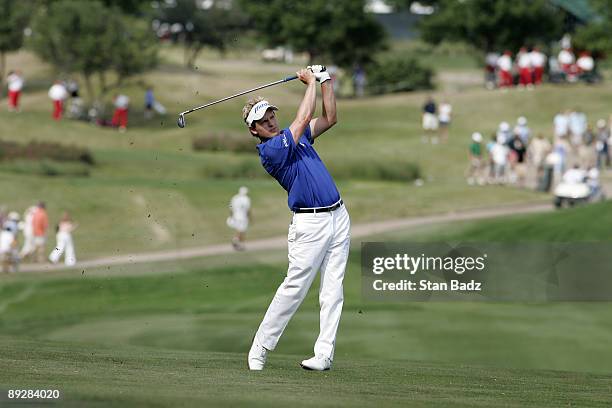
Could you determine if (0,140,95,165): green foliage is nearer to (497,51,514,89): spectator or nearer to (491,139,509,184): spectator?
(491,139,509,184): spectator

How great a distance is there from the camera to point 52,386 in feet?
29.7

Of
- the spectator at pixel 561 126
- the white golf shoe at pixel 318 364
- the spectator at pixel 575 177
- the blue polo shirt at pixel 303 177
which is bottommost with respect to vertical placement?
the spectator at pixel 575 177

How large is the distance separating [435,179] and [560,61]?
19.4 m

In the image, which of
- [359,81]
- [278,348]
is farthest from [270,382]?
[359,81]

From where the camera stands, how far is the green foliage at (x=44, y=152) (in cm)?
4600

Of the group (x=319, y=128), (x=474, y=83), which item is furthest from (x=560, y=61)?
(x=319, y=128)

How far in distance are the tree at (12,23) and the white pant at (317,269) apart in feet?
177

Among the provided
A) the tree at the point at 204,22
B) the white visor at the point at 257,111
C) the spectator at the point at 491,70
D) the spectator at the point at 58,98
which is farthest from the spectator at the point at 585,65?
the white visor at the point at 257,111

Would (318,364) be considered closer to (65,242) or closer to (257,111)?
(257,111)

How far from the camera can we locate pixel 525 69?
6119 cm

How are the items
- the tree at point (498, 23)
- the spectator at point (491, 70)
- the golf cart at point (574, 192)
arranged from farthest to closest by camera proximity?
the tree at point (498, 23) → the spectator at point (491, 70) → the golf cart at point (574, 192)

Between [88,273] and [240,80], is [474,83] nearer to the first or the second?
[240,80]

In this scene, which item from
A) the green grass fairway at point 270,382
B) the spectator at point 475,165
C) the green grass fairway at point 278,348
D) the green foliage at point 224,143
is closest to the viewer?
the green grass fairway at point 270,382

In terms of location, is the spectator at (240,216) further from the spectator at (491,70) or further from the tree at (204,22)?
the tree at (204,22)
